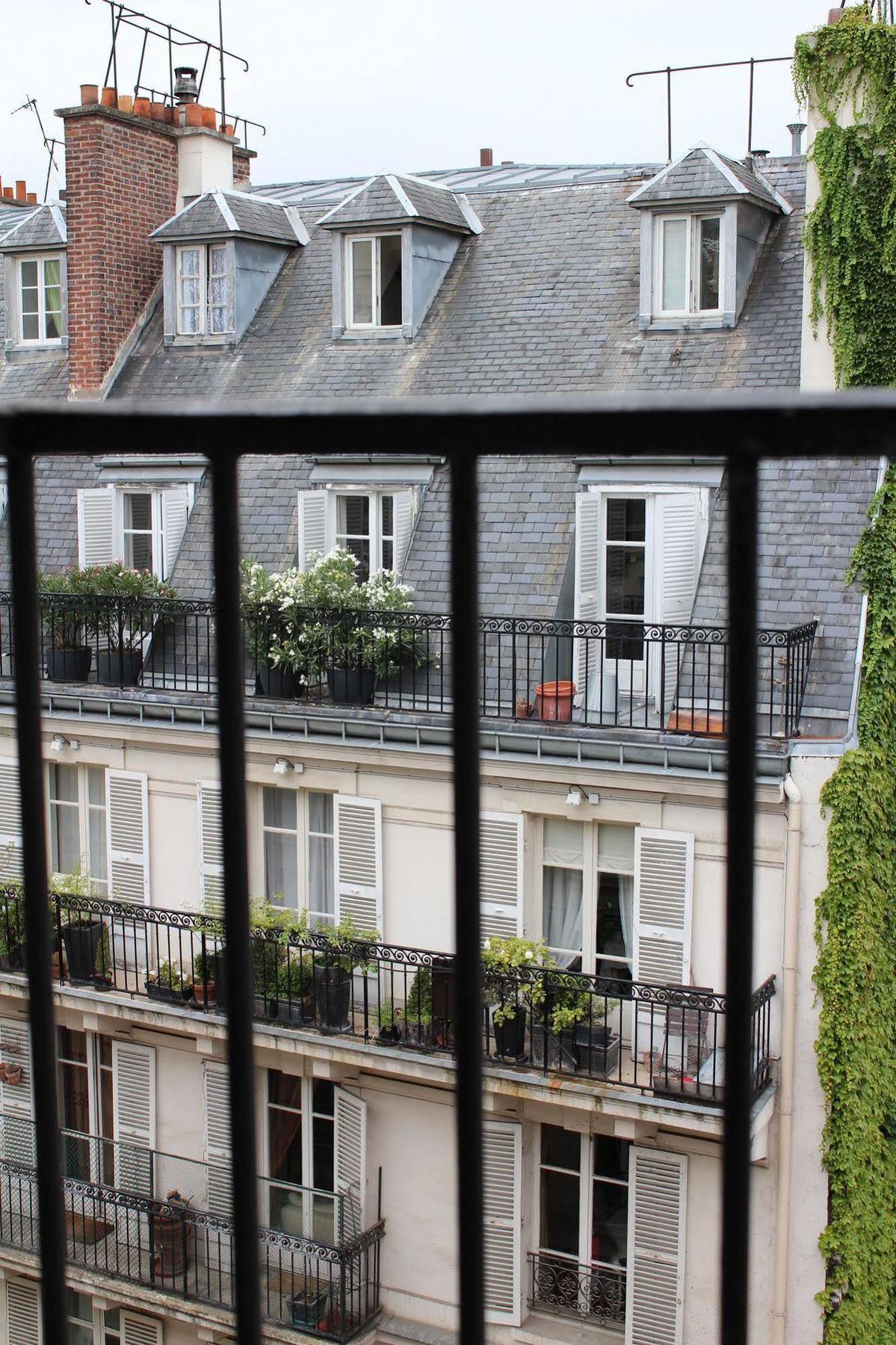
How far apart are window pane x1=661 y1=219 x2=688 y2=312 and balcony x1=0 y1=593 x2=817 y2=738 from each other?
11.9ft

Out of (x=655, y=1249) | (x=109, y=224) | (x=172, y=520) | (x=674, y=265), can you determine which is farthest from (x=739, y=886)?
(x=109, y=224)

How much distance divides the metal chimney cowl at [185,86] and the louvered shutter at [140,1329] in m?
14.9

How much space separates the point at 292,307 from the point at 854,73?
7290 millimetres

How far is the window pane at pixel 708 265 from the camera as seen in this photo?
15.1 metres

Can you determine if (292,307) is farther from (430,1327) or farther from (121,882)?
(430,1327)

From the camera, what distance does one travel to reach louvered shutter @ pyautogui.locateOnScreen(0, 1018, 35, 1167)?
16891 millimetres

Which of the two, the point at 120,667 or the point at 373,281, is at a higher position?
the point at 373,281

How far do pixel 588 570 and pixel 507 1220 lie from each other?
6.15 meters

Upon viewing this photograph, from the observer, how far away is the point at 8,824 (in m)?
17.3

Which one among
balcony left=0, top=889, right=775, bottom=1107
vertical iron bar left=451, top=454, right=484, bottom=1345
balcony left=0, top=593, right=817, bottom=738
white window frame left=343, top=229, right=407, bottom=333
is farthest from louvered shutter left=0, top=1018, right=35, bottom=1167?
vertical iron bar left=451, top=454, right=484, bottom=1345

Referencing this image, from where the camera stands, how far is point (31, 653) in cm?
131

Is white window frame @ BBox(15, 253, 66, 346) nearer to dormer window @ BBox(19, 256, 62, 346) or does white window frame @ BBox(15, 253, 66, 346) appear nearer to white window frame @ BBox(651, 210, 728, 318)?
dormer window @ BBox(19, 256, 62, 346)

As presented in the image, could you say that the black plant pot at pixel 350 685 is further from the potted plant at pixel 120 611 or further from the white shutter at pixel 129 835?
the white shutter at pixel 129 835

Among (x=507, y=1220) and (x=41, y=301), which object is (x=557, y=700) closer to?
(x=507, y=1220)
